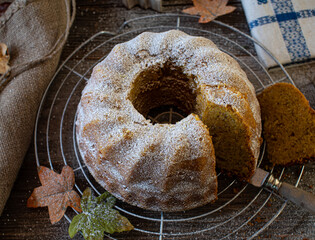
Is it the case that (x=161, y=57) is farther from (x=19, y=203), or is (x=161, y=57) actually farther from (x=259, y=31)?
(x=19, y=203)

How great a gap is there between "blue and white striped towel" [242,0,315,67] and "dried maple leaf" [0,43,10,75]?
2227mm

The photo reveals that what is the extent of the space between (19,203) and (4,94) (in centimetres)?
90

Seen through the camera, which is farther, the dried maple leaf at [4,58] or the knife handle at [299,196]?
the dried maple leaf at [4,58]

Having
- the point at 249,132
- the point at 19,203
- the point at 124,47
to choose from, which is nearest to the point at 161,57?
the point at 124,47

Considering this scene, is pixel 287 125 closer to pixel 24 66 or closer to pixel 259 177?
pixel 259 177

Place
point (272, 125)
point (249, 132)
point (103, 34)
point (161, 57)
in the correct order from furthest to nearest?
point (103, 34), point (272, 125), point (161, 57), point (249, 132)

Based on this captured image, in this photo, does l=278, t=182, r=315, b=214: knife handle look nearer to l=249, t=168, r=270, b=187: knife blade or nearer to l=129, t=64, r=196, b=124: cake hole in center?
l=249, t=168, r=270, b=187: knife blade

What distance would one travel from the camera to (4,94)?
2764mm

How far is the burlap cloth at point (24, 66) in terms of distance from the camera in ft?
8.63

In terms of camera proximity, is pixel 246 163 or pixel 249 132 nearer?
pixel 249 132

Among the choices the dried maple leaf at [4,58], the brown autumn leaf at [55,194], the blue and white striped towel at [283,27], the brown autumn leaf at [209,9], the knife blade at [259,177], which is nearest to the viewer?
Result: the knife blade at [259,177]

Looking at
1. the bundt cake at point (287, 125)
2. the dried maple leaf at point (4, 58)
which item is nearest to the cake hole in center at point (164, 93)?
the bundt cake at point (287, 125)

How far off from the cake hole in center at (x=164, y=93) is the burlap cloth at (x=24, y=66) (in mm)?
920

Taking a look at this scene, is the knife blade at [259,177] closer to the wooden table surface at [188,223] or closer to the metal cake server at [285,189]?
the metal cake server at [285,189]
